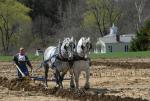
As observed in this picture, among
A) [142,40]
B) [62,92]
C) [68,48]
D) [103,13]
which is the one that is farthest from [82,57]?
[103,13]

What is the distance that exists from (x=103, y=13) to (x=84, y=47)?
7645 cm

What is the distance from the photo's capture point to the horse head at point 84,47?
1828 cm

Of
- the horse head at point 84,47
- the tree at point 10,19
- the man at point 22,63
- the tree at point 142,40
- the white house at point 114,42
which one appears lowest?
the man at point 22,63

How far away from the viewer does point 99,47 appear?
300ft

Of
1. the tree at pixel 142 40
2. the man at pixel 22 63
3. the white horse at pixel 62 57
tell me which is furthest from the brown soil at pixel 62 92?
the tree at pixel 142 40

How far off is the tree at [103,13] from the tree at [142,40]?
1176 inches

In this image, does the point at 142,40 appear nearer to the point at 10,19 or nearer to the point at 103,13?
the point at 103,13

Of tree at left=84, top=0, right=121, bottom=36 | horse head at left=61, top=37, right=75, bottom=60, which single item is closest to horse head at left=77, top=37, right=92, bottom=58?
horse head at left=61, top=37, right=75, bottom=60

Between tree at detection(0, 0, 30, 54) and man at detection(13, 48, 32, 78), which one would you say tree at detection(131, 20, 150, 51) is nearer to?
tree at detection(0, 0, 30, 54)

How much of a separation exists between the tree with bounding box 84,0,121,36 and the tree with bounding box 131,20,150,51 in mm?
29871

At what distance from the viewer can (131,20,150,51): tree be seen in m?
62.5

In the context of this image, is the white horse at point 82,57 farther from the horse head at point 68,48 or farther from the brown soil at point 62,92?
the brown soil at point 62,92

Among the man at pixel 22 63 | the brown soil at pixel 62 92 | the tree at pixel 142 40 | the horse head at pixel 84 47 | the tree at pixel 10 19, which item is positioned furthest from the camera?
the tree at pixel 10 19

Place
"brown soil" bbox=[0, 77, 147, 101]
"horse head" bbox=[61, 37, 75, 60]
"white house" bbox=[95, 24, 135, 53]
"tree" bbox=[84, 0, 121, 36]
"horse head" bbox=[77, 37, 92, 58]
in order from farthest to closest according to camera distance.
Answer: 1. "tree" bbox=[84, 0, 121, 36]
2. "white house" bbox=[95, 24, 135, 53]
3. "horse head" bbox=[61, 37, 75, 60]
4. "horse head" bbox=[77, 37, 92, 58]
5. "brown soil" bbox=[0, 77, 147, 101]
